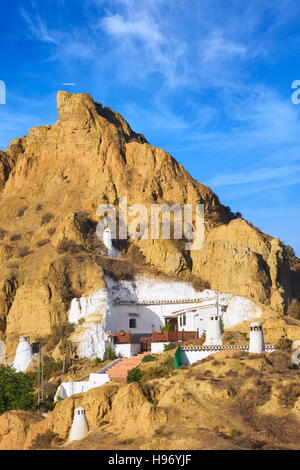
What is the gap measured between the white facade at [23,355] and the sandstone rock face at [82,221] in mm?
2185

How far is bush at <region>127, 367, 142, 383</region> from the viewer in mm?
37644

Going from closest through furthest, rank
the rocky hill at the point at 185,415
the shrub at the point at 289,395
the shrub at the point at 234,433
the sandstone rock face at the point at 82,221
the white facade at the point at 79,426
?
1. the rocky hill at the point at 185,415
2. the shrub at the point at 234,433
3. the white facade at the point at 79,426
4. the shrub at the point at 289,395
5. the sandstone rock face at the point at 82,221

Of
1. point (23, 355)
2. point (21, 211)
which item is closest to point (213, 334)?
point (23, 355)

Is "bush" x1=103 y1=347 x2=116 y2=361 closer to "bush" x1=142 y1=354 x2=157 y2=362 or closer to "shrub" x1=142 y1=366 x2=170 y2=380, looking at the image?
"bush" x1=142 y1=354 x2=157 y2=362

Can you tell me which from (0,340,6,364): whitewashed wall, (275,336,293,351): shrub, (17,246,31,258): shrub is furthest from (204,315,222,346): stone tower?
(17,246,31,258): shrub

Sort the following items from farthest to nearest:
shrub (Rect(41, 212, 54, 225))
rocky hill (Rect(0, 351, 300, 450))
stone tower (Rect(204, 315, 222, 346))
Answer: shrub (Rect(41, 212, 54, 225)), stone tower (Rect(204, 315, 222, 346)), rocky hill (Rect(0, 351, 300, 450))

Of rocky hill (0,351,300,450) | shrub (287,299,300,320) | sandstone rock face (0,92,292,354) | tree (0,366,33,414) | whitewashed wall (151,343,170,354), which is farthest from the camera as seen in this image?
shrub (287,299,300,320)

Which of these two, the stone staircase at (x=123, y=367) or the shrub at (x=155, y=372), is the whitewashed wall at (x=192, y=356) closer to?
the shrub at (x=155, y=372)

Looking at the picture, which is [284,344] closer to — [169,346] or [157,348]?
[169,346]

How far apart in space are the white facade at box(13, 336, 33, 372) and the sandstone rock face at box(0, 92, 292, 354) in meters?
2.18

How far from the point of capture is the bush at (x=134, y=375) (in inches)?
1482

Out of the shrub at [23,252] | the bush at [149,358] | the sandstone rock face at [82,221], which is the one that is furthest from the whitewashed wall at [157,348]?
the shrub at [23,252]

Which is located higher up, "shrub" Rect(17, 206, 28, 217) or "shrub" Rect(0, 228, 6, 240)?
"shrub" Rect(17, 206, 28, 217)

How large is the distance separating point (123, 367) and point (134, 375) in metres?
3.04
